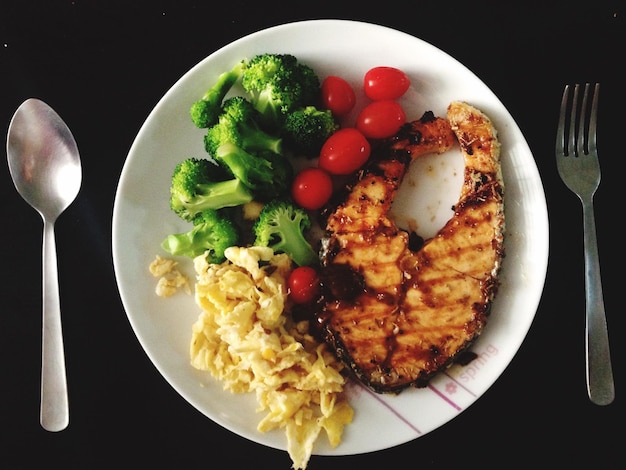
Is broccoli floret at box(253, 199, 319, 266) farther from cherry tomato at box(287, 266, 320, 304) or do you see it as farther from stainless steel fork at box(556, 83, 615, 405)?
stainless steel fork at box(556, 83, 615, 405)

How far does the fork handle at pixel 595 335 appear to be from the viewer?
3.29 m

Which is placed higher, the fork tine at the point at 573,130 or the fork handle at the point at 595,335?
the fork tine at the point at 573,130

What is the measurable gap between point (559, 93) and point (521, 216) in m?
0.84

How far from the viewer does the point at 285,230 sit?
10.6 feet

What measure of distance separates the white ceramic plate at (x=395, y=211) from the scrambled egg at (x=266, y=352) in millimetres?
110

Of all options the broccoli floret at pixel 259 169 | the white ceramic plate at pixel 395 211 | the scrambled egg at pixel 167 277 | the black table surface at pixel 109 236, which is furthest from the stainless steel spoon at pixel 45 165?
the broccoli floret at pixel 259 169

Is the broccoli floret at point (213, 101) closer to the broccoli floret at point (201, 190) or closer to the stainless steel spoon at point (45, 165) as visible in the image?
the broccoli floret at point (201, 190)

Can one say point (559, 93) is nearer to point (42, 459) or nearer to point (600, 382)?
point (600, 382)

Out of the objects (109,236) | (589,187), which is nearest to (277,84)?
(109,236)

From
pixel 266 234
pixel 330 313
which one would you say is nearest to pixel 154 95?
pixel 266 234

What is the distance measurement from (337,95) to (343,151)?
1.08 feet

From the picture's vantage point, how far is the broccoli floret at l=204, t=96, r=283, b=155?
3.10m

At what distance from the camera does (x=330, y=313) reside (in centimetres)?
320

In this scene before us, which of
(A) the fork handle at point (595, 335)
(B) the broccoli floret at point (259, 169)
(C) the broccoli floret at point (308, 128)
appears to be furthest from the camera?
(A) the fork handle at point (595, 335)
